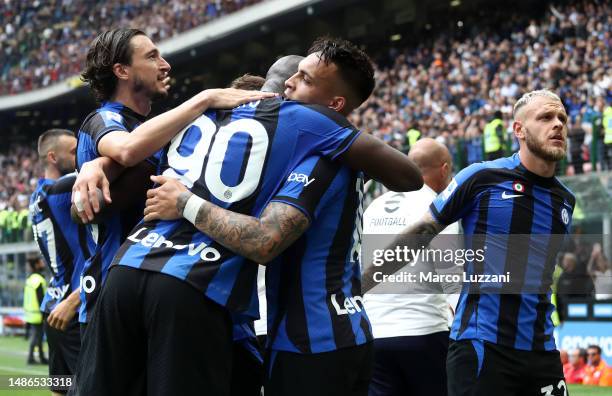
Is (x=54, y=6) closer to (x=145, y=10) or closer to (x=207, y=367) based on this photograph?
(x=145, y=10)

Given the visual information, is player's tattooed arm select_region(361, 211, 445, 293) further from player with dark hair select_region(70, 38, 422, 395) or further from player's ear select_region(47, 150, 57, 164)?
player's ear select_region(47, 150, 57, 164)

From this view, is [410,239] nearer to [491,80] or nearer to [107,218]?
[107,218]

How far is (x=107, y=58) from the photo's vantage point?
13.2 ft

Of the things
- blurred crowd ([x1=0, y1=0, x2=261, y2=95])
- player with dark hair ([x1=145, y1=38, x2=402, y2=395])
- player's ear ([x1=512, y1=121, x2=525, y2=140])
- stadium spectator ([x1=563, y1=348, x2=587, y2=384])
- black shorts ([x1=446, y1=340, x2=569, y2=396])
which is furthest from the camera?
blurred crowd ([x1=0, y1=0, x2=261, y2=95])

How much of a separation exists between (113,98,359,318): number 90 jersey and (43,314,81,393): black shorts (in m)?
2.70

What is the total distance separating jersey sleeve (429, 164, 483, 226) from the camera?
4762 millimetres

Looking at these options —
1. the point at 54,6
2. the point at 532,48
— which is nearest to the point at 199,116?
the point at 532,48

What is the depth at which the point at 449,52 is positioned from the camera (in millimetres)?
24156

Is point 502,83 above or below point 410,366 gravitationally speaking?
above

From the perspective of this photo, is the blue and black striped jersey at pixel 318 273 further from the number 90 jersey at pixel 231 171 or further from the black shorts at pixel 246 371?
the black shorts at pixel 246 371

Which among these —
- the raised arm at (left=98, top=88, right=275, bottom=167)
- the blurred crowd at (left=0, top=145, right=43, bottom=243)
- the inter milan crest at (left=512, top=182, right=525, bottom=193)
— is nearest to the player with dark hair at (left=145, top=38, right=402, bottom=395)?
the raised arm at (left=98, top=88, right=275, bottom=167)

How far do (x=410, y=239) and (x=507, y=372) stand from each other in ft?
3.03

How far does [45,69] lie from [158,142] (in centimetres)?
3777

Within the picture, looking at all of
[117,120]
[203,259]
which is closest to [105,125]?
[117,120]
